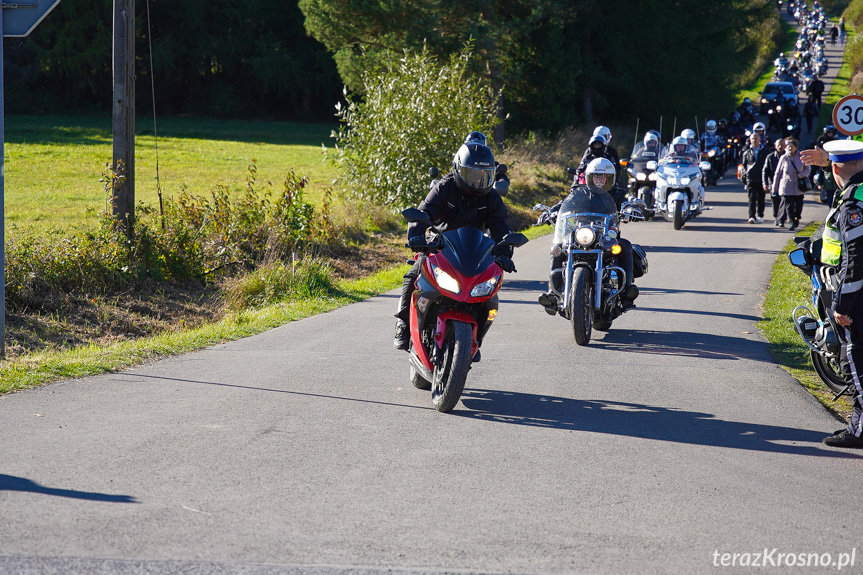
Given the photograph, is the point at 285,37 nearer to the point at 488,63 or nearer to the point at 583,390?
the point at 488,63

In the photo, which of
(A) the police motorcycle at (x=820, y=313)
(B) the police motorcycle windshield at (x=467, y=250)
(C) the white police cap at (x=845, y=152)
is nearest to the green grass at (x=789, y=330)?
(A) the police motorcycle at (x=820, y=313)

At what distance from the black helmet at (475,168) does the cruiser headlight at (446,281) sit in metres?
0.91

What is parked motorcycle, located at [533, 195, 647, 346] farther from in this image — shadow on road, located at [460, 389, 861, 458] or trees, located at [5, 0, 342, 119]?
trees, located at [5, 0, 342, 119]

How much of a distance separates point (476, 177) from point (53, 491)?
368 centimetres

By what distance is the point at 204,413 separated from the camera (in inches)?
248

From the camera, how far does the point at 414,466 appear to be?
5.27m

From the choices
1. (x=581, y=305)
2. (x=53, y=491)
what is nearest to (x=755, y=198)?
(x=581, y=305)

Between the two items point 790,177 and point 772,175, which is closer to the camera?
point 790,177

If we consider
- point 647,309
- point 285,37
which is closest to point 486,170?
point 647,309

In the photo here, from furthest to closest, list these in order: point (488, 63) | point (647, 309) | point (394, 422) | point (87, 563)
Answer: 1. point (488, 63)
2. point (647, 309)
3. point (394, 422)
4. point (87, 563)

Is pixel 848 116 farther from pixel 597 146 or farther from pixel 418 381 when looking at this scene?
pixel 418 381

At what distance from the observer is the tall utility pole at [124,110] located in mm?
10906

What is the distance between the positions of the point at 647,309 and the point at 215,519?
7.86m

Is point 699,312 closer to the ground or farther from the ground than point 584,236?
closer to the ground
